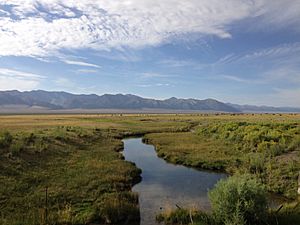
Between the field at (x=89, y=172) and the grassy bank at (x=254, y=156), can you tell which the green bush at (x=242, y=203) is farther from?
the grassy bank at (x=254, y=156)

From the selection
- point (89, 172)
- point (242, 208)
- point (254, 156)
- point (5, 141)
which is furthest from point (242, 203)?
point (5, 141)

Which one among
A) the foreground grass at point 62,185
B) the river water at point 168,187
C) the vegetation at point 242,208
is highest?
the vegetation at point 242,208

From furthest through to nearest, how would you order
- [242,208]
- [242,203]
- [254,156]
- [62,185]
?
[254,156]
[62,185]
[242,203]
[242,208]

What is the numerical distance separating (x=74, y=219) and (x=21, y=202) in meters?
3.80

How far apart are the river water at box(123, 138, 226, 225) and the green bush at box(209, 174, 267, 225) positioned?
3.59 metres

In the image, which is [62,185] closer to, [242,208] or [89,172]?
[89,172]

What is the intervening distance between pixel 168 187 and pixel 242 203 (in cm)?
961

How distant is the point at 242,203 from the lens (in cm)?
1477

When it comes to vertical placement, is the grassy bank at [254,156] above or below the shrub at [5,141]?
below

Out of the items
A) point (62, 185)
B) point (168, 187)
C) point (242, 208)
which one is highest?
point (242, 208)

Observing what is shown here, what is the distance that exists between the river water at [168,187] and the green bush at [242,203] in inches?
141

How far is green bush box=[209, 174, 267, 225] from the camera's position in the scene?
570 inches

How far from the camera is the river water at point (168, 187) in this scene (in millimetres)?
18922

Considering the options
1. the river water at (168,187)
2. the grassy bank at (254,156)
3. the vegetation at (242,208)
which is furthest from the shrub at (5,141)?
the vegetation at (242,208)
